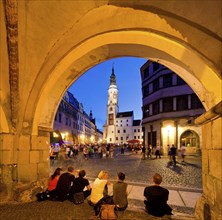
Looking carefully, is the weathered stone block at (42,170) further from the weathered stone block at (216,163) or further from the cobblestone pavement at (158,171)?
the weathered stone block at (216,163)

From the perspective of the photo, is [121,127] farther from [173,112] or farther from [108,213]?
[108,213]

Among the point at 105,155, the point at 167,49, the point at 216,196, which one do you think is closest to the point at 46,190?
the point at 216,196

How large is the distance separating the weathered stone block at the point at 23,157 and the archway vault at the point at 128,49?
67cm

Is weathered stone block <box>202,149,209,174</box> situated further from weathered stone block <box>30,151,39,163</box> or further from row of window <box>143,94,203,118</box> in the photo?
row of window <box>143,94,203,118</box>

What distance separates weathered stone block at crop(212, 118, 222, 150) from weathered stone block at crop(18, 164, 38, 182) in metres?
4.86

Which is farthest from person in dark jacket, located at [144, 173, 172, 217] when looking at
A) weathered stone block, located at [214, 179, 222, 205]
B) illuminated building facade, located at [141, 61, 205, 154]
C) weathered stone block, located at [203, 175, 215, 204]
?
illuminated building facade, located at [141, 61, 205, 154]

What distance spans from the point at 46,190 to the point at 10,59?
12.3 ft

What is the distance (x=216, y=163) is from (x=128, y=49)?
403cm

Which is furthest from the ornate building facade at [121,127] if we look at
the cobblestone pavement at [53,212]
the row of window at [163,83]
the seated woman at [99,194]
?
the seated woman at [99,194]

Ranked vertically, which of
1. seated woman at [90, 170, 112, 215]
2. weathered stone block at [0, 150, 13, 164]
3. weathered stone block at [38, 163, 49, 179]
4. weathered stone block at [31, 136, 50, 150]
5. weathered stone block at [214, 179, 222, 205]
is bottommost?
seated woman at [90, 170, 112, 215]

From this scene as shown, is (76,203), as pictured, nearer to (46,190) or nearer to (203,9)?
(46,190)

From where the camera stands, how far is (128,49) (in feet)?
20.1

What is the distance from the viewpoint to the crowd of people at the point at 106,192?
430 centimetres

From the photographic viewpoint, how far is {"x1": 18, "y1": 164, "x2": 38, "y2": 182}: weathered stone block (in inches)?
230
